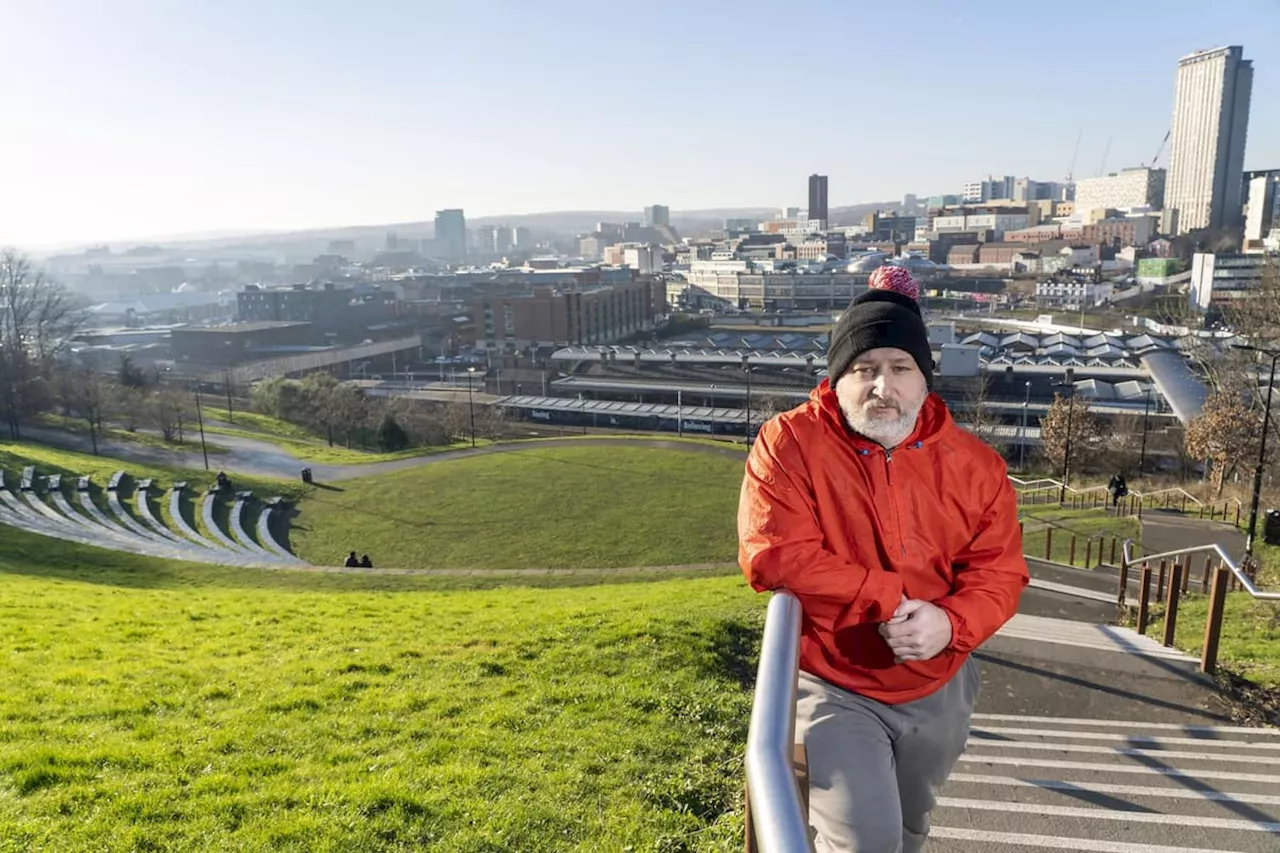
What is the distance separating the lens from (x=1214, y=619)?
635 cm

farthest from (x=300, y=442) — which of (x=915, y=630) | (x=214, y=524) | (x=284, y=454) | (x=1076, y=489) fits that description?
(x=915, y=630)

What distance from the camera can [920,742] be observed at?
242cm

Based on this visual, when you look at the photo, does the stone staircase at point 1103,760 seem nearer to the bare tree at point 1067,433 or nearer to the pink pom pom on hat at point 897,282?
the pink pom pom on hat at point 897,282

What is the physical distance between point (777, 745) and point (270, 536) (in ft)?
77.5

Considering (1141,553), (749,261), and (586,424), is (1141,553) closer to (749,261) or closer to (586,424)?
(586,424)

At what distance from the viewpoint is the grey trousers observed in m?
2.16

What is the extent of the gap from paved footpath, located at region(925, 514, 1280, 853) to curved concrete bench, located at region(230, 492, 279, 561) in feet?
55.8

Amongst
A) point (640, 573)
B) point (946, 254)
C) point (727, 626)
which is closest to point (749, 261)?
point (946, 254)

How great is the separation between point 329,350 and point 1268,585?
83.2m

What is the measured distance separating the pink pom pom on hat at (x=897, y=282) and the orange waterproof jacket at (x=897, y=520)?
36cm

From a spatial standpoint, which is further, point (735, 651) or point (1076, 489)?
point (1076, 489)

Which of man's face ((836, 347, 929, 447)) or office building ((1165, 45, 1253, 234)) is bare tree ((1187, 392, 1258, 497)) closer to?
man's face ((836, 347, 929, 447))

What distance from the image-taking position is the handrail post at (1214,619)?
6.30m

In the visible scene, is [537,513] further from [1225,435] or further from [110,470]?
[1225,435]
